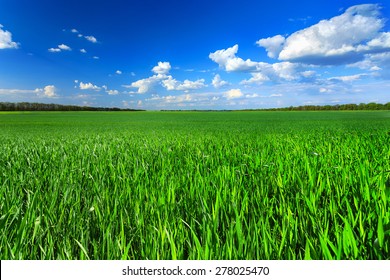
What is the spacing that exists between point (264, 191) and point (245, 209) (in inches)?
19.6

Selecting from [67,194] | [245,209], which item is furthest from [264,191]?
[67,194]

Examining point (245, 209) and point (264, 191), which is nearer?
point (245, 209)

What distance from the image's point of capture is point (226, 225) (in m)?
1.97

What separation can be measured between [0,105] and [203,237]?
121 meters

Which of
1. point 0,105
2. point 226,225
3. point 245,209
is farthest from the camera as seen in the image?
point 0,105

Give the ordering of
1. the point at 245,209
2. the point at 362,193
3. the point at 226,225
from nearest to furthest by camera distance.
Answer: the point at 226,225, the point at 245,209, the point at 362,193
